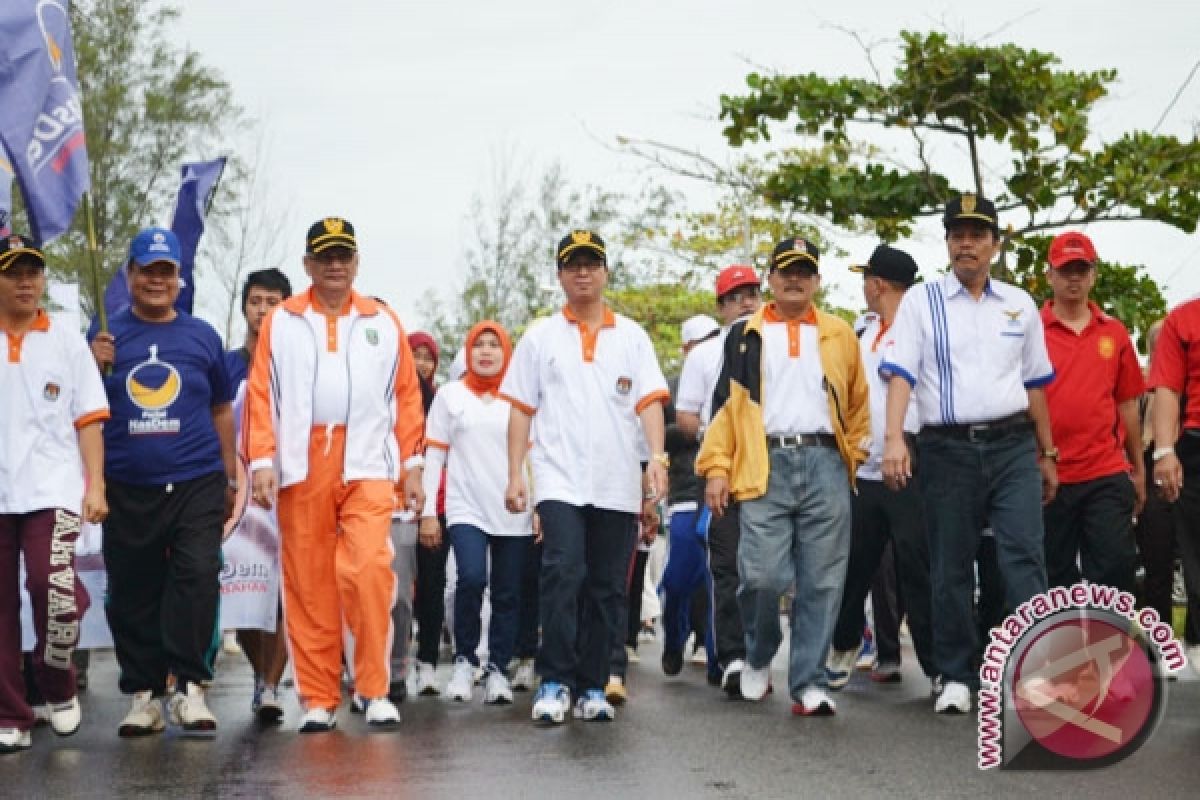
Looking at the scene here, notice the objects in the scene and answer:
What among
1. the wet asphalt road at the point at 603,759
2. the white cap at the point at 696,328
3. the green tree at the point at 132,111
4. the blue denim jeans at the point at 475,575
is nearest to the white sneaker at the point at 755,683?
the wet asphalt road at the point at 603,759

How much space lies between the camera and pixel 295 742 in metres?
9.03

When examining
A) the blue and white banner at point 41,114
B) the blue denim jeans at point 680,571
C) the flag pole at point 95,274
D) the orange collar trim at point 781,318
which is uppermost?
the blue and white banner at point 41,114

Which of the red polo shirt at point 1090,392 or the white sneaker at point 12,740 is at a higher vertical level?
the red polo shirt at point 1090,392

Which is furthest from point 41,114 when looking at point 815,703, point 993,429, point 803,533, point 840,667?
point 840,667

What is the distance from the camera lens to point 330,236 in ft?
31.8

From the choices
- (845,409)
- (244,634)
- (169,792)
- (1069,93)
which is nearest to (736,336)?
(845,409)

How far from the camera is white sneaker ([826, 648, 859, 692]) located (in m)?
11.3

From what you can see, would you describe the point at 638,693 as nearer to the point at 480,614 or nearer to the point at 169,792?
the point at 480,614

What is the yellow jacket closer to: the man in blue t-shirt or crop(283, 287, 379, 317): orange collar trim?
crop(283, 287, 379, 317): orange collar trim

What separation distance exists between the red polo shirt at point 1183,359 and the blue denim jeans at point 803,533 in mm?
1599

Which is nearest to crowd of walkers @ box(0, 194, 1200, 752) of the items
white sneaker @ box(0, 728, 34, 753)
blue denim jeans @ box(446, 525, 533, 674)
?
white sneaker @ box(0, 728, 34, 753)

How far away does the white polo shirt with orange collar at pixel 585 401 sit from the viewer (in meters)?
9.89

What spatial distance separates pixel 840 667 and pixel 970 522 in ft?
6.31

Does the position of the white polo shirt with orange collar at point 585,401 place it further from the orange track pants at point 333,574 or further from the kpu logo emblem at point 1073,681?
the kpu logo emblem at point 1073,681
